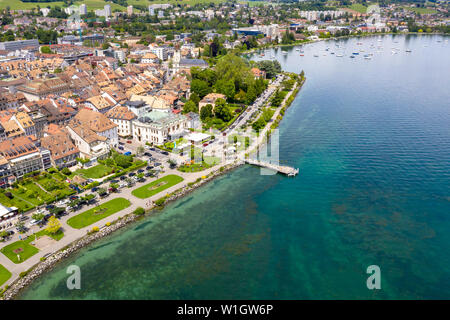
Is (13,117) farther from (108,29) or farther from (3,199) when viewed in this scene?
Answer: (108,29)

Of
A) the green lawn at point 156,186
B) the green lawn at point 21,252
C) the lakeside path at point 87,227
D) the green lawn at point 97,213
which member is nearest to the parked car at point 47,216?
the lakeside path at point 87,227

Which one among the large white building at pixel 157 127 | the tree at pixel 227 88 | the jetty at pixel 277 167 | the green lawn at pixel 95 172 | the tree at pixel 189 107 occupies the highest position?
the tree at pixel 227 88

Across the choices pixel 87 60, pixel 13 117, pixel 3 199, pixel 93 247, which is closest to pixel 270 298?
pixel 93 247

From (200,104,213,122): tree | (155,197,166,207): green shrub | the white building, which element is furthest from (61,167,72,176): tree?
(200,104,213,122): tree

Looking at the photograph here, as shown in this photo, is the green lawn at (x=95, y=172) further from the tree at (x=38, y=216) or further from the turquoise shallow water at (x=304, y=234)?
the turquoise shallow water at (x=304, y=234)

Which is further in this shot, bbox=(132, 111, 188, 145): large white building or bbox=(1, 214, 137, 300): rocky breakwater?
bbox=(132, 111, 188, 145): large white building

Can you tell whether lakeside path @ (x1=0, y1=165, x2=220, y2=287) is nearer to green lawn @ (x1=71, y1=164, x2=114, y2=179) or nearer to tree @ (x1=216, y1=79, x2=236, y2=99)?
green lawn @ (x1=71, y1=164, x2=114, y2=179)

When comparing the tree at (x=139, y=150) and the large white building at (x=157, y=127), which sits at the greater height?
the large white building at (x=157, y=127)
